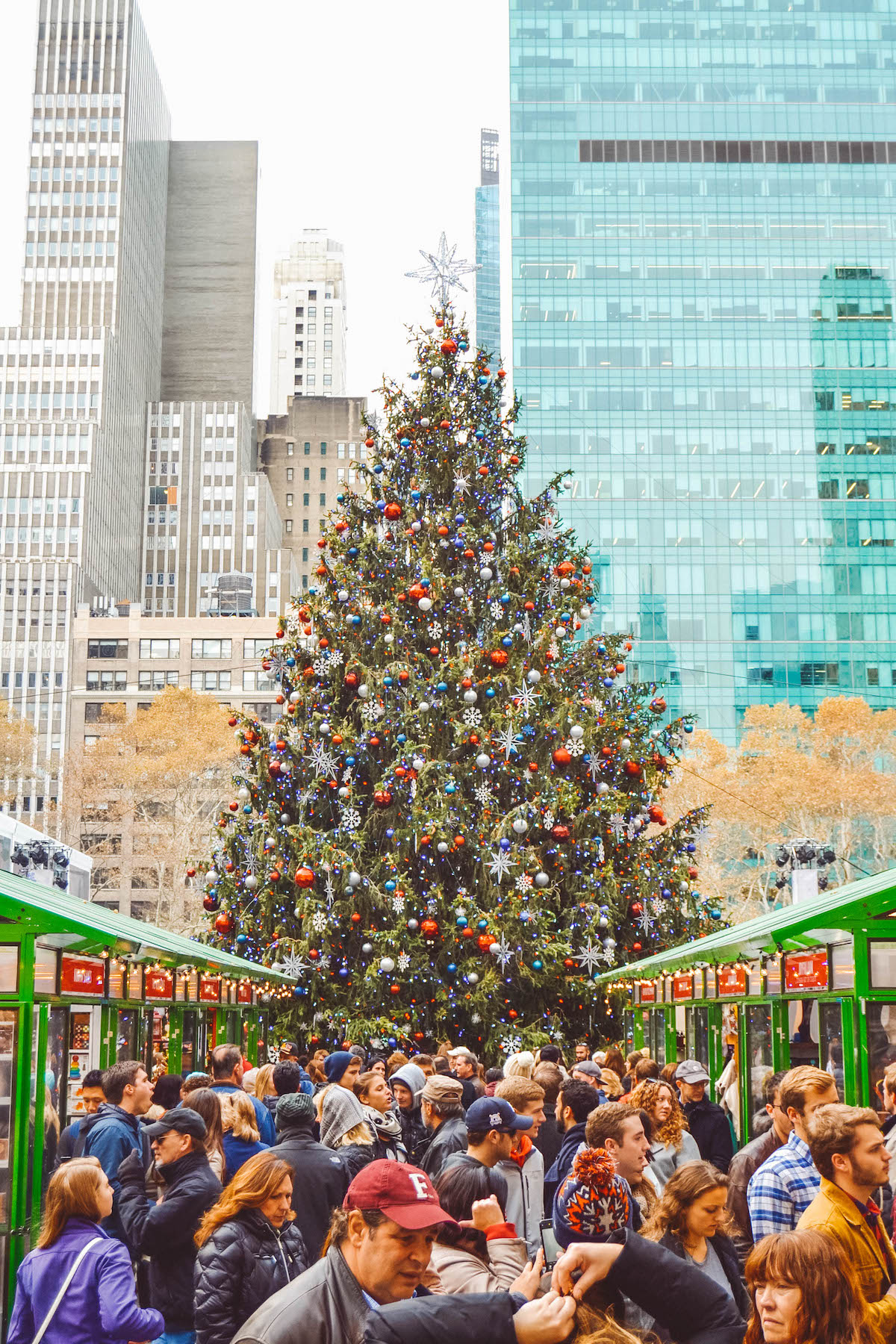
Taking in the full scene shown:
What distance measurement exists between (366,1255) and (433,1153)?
4669 millimetres

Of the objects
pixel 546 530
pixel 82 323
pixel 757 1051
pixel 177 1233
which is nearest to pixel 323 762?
pixel 546 530

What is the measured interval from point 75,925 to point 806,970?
5.13 m

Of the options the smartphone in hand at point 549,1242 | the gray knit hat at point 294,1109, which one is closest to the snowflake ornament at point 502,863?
the gray knit hat at point 294,1109

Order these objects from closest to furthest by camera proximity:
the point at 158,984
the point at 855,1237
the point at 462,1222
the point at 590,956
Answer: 1. the point at 855,1237
2. the point at 462,1222
3. the point at 158,984
4. the point at 590,956

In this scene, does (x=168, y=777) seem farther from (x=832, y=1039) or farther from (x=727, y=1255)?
(x=727, y=1255)

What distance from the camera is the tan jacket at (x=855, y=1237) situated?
463cm

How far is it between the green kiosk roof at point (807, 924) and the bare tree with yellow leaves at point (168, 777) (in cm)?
5009

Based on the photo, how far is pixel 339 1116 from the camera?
8.00m

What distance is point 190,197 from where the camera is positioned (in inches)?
6319

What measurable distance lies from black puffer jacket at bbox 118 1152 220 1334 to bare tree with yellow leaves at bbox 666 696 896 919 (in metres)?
44.7

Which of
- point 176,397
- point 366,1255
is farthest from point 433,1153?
point 176,397

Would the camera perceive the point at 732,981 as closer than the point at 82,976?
No

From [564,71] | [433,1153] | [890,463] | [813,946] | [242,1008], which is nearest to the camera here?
[433,1153]

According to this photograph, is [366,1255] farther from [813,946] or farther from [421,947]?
[421,947]
